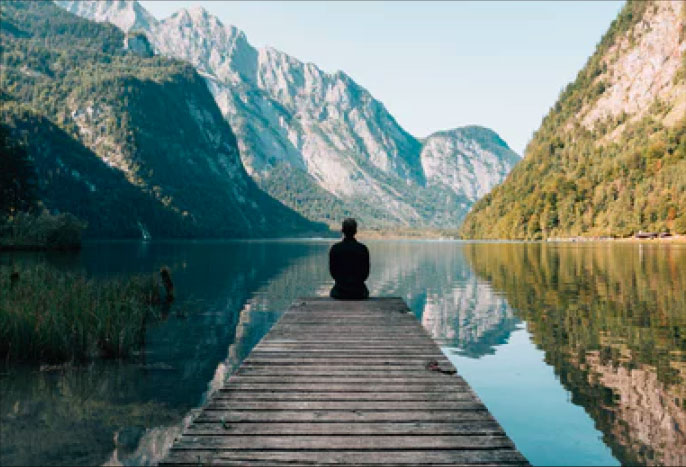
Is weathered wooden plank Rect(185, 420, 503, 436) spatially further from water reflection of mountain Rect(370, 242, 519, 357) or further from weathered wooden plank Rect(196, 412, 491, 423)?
water reflection of mountain Rect(370, 242, 519, 357)

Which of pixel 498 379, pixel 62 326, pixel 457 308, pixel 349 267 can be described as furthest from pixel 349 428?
pixel 457 308

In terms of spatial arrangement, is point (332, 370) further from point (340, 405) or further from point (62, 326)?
point (62, 326)

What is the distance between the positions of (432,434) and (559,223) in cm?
19157

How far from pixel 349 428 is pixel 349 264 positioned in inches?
475

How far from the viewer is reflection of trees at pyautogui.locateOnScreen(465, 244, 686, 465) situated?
11.6 meters

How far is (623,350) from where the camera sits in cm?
1912

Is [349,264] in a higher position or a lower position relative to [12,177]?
lower

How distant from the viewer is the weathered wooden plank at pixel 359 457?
671 cm

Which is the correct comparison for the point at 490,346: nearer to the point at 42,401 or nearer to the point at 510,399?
the point at 510,399

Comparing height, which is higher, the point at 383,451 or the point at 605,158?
the point at 605,158

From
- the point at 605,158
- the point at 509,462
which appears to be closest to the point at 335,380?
the point at 509,462

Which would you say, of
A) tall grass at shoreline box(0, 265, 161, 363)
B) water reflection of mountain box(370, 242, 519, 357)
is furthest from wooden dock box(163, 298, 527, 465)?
water reflection of mountain box(370, 242, 519, 357)

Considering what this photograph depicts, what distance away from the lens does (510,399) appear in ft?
49.8

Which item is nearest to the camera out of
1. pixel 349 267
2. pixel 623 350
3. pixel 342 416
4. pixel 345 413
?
pixel 342 416
